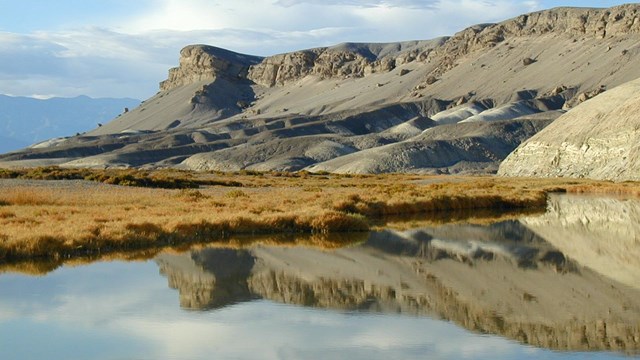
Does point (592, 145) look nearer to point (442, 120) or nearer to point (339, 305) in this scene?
point (339, 305)

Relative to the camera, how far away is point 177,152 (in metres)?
148

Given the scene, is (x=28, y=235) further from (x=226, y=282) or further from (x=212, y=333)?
(x=212, y=333)

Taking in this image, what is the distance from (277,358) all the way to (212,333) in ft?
6.99

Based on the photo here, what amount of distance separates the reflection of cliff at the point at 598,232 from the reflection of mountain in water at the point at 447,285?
726mm

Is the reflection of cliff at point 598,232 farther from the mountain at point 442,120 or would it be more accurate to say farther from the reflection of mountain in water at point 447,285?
the mountain at point 442,120

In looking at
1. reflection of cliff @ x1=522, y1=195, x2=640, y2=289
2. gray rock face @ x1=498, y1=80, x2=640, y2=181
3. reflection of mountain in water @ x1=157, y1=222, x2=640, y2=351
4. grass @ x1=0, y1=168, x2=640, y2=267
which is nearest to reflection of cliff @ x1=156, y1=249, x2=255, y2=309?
reflection of mountain in water @ x1=157, y1=222, x2=640, y2=351

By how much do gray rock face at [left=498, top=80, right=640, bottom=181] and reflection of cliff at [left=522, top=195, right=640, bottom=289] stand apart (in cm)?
2534

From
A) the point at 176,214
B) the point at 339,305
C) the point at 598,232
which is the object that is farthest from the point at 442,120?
the point at 339,305

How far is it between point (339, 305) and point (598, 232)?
61.3ft

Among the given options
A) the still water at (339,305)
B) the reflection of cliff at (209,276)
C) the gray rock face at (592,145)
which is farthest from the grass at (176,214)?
the gray rock face at (592,145)

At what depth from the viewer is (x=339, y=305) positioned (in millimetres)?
18359

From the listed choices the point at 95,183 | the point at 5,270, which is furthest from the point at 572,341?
the point at 95,183

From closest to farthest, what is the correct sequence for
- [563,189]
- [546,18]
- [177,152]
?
[563,189], [177,152], [546,18]

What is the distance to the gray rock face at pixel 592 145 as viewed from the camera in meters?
76.2
